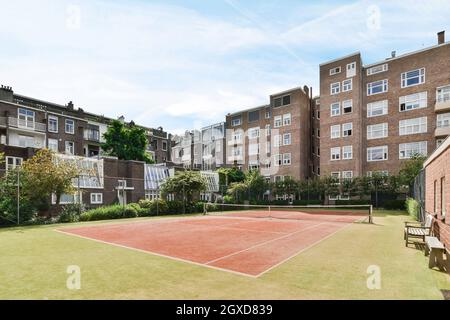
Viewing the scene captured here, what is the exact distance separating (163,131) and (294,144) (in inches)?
1418

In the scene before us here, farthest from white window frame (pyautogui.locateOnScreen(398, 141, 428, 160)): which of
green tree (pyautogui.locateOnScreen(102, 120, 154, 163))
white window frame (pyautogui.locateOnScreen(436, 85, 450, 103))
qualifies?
green tree (pyautogui.locateOnScreen(102, 120, 154, 163))

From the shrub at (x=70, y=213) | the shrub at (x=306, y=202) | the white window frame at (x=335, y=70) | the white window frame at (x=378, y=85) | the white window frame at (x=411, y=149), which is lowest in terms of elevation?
the shrub at (x=306, y=202)

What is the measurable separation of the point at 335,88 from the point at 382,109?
316 inches

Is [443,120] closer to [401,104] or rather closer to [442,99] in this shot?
[442,99]

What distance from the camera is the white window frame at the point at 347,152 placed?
4375 centimetres

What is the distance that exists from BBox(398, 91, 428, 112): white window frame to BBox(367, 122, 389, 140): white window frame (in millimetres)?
3011

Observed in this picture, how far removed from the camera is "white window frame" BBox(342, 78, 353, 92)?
1750 inches

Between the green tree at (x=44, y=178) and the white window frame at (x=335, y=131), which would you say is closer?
the green tree at (x=44, y=178)

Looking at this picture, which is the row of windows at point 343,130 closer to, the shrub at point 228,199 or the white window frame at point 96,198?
the shrub at point 228,199

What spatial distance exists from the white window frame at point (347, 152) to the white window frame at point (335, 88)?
924 cm

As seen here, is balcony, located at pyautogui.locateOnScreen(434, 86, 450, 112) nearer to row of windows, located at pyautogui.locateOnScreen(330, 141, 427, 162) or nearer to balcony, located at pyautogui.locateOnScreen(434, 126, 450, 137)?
balcony, located at pyautogui.locateOnScreen(434, 126, 450, 137)

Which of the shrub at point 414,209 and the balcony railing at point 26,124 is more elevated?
the balcony railing at point 26,124

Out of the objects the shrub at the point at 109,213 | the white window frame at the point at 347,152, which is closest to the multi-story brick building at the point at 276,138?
the white window frame at the point at 347,152

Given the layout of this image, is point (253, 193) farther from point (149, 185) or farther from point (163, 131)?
point (163, 131)
